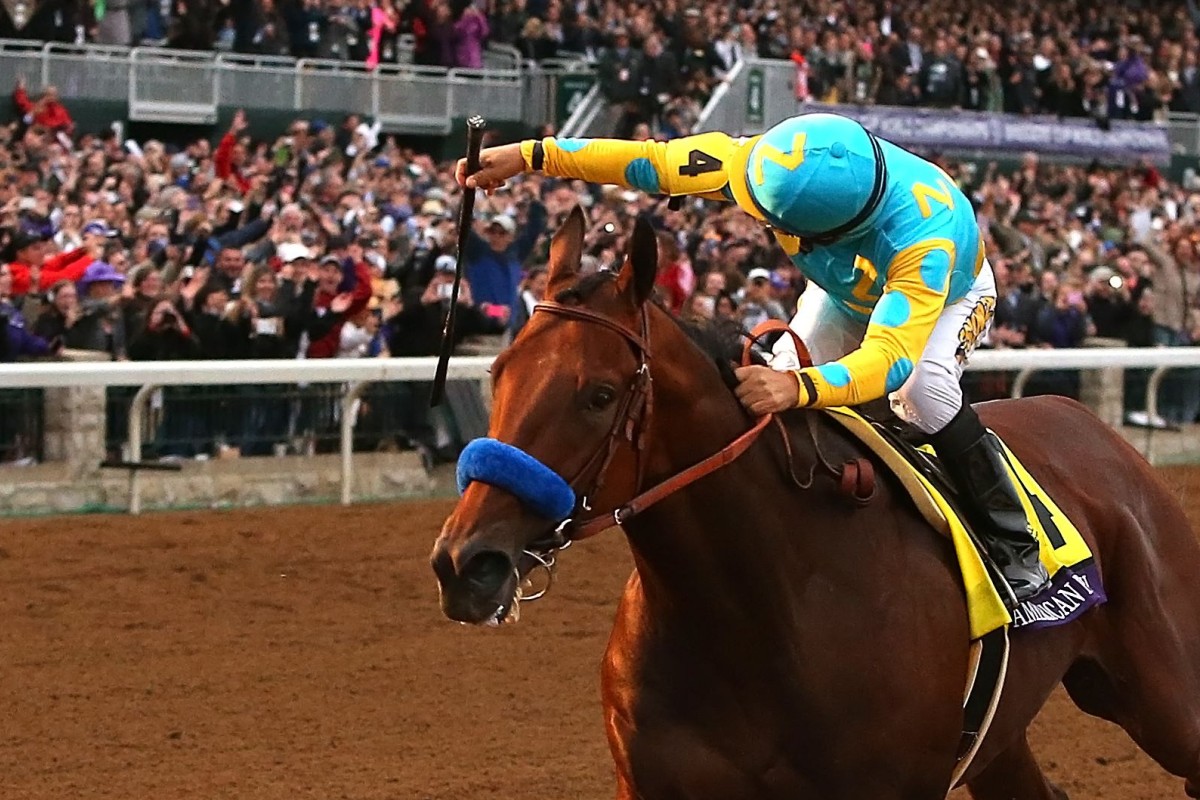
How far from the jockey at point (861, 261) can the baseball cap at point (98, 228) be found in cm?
691

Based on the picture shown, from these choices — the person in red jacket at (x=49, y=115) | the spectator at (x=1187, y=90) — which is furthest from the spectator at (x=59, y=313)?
the spectator at (x=1187, y=90)

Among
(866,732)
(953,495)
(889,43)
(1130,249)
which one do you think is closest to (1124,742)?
(953,495)

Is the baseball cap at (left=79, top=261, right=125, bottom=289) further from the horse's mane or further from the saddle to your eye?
the horse's mane

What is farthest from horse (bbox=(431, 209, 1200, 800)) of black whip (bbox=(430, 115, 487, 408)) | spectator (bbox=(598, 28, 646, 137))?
spectator (bbox=(598, 28, 646, 137))

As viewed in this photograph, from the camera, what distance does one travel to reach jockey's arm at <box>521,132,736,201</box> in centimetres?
386

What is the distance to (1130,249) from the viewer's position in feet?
48.6

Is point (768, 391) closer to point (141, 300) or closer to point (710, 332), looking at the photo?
point (710, 332)

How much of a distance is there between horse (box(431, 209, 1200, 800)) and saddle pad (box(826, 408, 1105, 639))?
33 millimetres

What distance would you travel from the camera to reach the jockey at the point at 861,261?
3.48 meters

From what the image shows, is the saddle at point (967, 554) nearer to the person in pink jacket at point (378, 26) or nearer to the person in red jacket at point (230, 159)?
the person in red jacket at point (230, 159)

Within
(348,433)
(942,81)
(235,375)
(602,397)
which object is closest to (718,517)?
(602,397)

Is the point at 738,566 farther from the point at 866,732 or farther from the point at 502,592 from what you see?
the point at 502,592

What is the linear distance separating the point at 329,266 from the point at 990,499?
6.64 m

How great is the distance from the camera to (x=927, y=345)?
12.8 feet
